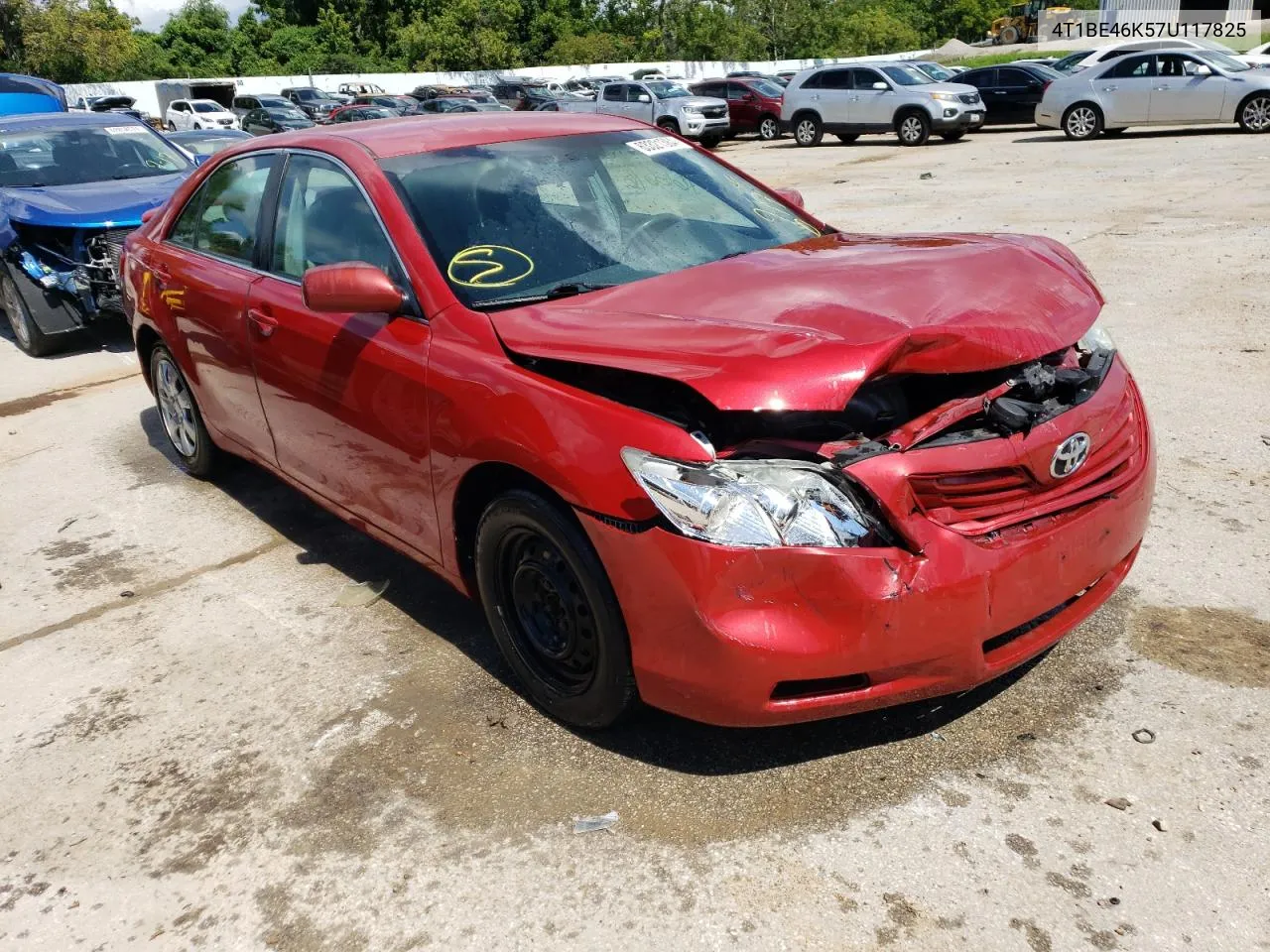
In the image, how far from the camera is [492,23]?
229 ft

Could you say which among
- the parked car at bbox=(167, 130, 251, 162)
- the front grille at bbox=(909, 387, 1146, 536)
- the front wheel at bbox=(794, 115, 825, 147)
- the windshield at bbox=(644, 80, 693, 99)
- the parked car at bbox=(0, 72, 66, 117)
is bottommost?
the front wheel at bbox=(794, 115, 825, 147)

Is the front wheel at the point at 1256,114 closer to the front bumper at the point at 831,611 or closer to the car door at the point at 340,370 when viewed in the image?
the car door at the point at 340,370

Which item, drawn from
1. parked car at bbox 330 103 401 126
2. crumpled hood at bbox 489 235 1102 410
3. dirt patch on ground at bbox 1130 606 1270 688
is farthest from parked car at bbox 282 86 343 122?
dirt patch on ground at bbox 1130 606 1270 688

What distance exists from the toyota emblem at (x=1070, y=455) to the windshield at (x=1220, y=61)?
20172 mm

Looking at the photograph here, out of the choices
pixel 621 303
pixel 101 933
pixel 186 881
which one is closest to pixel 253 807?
pixel 186 881

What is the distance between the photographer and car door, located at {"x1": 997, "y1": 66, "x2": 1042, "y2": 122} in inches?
939

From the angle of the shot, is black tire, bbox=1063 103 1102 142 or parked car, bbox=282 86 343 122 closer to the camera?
black tire, bbox=1063 103 1102 142

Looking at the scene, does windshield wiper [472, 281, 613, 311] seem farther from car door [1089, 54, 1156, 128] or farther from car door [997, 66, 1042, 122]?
car door [997, 66, 1042, 122]

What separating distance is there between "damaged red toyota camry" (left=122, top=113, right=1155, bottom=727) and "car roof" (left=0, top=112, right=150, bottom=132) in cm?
677

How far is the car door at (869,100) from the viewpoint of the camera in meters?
23.2

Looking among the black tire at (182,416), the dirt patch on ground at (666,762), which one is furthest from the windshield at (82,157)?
the dirt patch on ground at (666,762)

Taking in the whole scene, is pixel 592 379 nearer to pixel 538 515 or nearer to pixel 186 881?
pixel 538 515

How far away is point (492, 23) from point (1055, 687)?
7373cm

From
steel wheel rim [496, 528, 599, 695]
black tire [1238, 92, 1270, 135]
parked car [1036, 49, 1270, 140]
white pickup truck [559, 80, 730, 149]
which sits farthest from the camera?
white pickup truck [559, 80, 730, 149]
